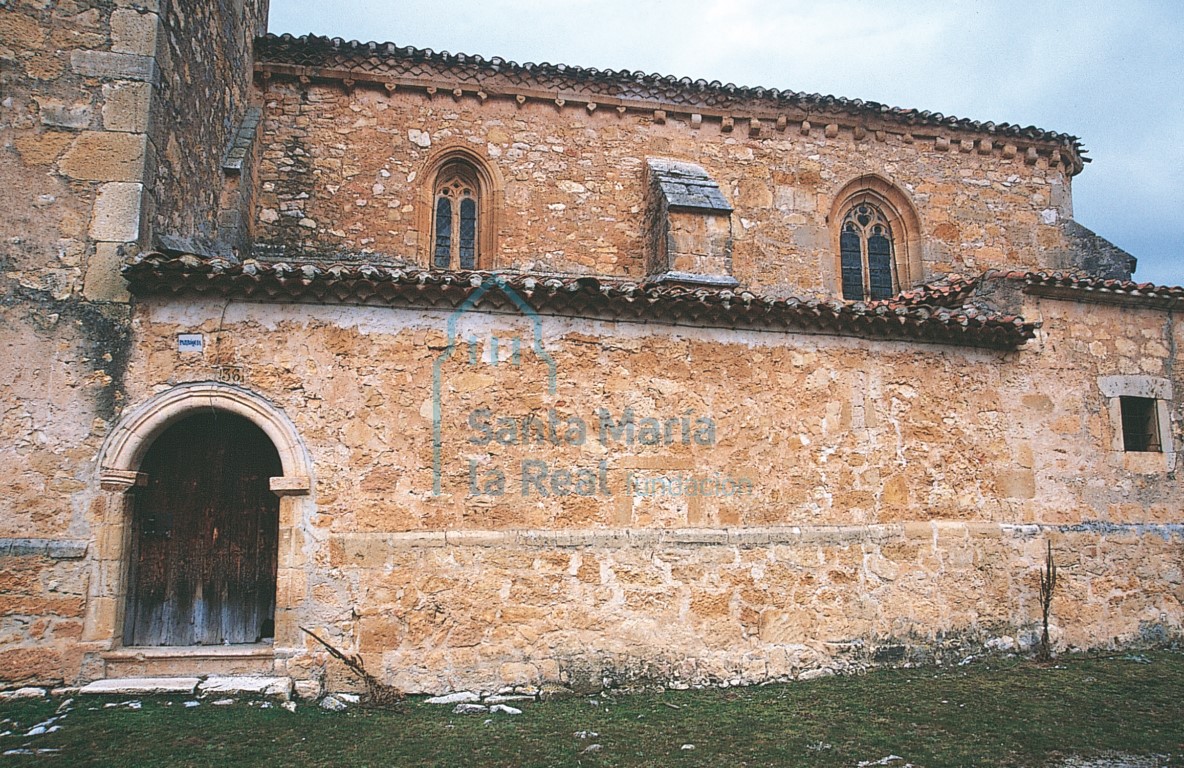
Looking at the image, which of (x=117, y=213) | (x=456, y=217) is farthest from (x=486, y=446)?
(x=456, y=217)

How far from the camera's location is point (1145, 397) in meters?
8.44

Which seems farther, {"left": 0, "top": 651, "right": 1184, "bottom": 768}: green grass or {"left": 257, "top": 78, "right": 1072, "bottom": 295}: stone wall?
{"left": 257, "top": 78, "right": 1072, "bottom": 295}: stone wall

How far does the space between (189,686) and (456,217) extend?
6.80 meters

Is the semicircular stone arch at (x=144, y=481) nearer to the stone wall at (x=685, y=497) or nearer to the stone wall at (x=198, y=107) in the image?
the stone wall at (x=685, y=497)

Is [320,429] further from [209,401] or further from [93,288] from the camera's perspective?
[93,288]

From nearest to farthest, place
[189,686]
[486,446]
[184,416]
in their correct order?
[189,686], [184,416], [486,446]

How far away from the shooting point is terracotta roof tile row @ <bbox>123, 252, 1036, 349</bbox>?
616 centimetres

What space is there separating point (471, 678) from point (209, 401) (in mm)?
3089

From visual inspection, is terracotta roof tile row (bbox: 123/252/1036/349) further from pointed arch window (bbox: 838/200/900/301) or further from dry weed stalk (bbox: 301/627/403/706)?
pointed arch window (bbox: 838/200/900/301)

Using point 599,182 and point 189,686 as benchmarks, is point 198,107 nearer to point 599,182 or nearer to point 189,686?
point 599,182

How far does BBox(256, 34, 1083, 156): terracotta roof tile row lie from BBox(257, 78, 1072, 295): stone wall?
0.28 m

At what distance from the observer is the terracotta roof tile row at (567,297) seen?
6.16m

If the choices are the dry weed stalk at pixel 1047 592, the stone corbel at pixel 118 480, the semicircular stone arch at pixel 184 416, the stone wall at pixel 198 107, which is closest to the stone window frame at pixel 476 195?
the stone wall at pixel 198 107

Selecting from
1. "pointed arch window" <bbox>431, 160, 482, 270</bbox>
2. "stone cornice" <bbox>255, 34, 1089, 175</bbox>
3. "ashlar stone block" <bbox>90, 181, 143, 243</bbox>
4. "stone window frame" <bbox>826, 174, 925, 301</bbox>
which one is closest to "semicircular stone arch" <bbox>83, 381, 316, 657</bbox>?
"ashlar stone block" <bbox>90, 181, 143, 243</bbox>
